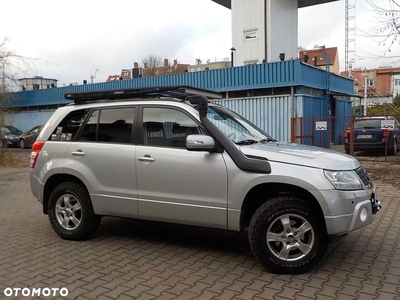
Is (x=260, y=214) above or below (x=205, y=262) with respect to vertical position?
above

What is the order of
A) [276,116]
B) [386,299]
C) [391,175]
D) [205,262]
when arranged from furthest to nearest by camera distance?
[276,116] < [391,175] < [205,262] < [386,299]

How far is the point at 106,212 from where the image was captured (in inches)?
192

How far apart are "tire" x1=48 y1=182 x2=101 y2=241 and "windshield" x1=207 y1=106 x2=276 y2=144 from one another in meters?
2.03

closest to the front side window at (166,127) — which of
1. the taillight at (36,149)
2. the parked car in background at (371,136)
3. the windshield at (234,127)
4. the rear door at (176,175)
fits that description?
the rear door at (176,175)

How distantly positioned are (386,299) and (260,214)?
4.46 ft

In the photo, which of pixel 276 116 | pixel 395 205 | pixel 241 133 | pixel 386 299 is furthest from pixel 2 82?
pixel 386 299

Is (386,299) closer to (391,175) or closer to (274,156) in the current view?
Answer: (274,156)

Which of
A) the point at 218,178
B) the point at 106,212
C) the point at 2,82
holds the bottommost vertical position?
the point at 106,212

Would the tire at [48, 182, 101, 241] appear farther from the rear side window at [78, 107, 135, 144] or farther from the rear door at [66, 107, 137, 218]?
the rear side window at [78, 107, 135, 144]

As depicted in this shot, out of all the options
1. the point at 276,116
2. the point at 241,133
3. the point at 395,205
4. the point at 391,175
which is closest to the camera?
the point at 241,133

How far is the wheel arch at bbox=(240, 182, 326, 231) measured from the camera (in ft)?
12.7

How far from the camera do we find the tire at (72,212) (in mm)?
4980

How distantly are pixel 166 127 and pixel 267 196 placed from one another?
1.48 m
